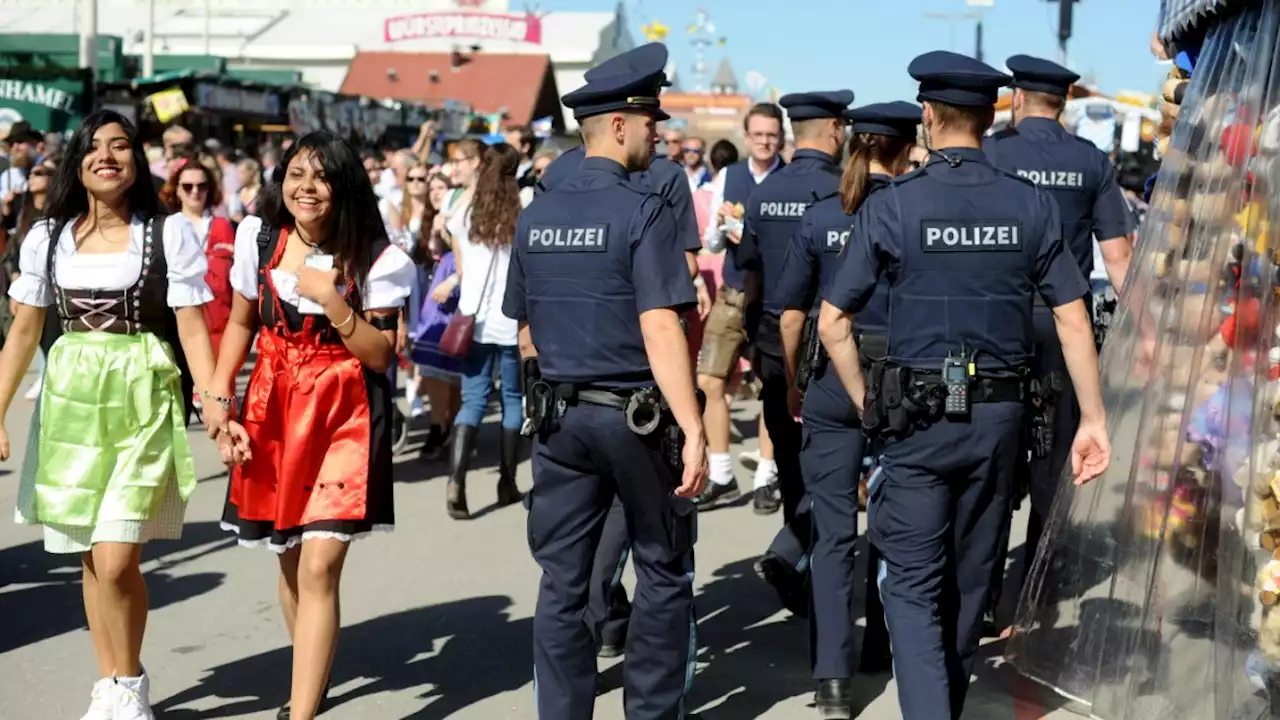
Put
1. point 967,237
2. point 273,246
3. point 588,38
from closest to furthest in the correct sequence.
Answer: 1. point 967,237
2. point 273,246
3. point 588,38

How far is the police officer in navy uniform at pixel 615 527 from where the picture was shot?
5.02 m

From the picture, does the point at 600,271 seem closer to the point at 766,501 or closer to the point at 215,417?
the point at 215,417

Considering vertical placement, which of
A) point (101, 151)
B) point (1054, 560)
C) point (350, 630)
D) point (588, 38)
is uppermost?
point (588, 38)

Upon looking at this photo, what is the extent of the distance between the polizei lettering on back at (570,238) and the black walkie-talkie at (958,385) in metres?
1.04

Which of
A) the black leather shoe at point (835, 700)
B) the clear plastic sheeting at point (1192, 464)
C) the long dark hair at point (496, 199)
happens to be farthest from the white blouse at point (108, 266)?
the long dark hair at point (496, 199)

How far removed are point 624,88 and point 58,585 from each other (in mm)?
3970

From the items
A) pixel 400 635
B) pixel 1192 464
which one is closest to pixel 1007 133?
pixel 1192 464

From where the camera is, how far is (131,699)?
17.3ft

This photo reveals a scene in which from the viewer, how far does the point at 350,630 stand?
6.75 m

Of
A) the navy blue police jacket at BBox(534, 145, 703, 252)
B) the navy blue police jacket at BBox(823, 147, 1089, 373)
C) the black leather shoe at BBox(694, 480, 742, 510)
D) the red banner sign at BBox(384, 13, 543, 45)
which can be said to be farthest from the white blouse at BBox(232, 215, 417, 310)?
the red banner sign at BBox(384, 13, 543, 45)

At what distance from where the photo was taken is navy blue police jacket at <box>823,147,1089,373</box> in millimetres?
4759

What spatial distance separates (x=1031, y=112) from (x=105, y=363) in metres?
3.69

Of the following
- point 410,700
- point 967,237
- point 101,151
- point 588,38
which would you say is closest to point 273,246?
point 101,151

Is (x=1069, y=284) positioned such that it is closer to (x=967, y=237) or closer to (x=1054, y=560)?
(x=967, y=237)
